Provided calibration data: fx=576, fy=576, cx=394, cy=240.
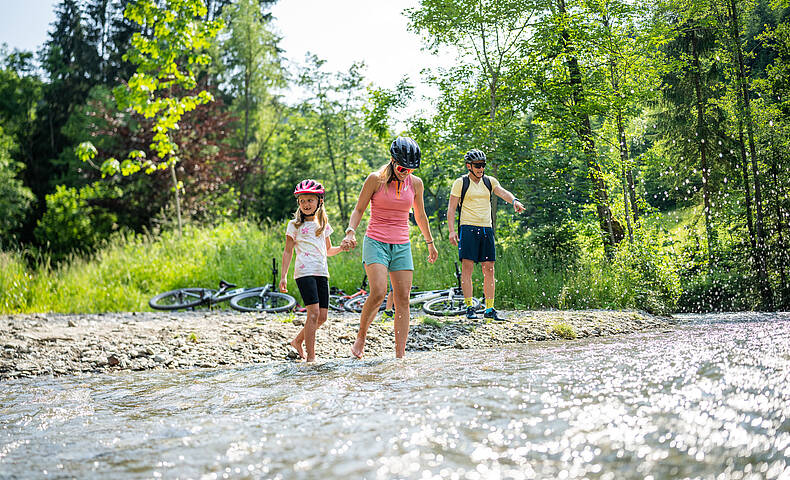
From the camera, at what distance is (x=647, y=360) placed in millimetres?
3689

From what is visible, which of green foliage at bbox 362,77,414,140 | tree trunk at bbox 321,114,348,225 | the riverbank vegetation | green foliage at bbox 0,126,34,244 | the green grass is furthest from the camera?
green foliage at bbox 0,126,34,244

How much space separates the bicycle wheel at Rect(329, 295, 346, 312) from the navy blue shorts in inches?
124

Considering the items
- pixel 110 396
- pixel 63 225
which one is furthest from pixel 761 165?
pixel 63 225

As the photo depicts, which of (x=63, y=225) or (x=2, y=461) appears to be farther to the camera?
(x=63, y=225)

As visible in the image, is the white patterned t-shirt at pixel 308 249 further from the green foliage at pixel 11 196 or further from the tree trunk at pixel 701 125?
the green foliage at pixel 11 196

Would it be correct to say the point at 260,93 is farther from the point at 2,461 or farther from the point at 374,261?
the point at 2,461

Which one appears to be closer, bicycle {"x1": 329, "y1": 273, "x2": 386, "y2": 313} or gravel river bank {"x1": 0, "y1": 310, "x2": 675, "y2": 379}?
gravel river bank {"x1": 0, "y1": 310, "x2": 675, "y2": 379}

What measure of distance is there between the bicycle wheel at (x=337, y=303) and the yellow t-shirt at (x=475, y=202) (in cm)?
330

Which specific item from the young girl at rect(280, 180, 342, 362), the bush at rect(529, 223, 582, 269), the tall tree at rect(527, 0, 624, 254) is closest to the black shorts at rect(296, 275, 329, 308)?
the young girl at rect(280, 180, 342, 362)

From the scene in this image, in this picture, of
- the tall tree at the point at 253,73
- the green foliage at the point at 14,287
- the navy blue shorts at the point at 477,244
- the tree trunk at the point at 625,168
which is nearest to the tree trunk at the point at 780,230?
the tree trunk at the point at 625,168

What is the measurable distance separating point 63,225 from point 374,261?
1773cm

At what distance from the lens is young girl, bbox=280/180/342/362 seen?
5.00 m

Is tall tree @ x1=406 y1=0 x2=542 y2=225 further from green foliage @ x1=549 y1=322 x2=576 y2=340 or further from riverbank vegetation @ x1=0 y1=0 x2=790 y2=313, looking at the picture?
green foliage @ x1=549 y1=322 x2=576 y2=340

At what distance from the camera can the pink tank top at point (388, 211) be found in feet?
15.3
